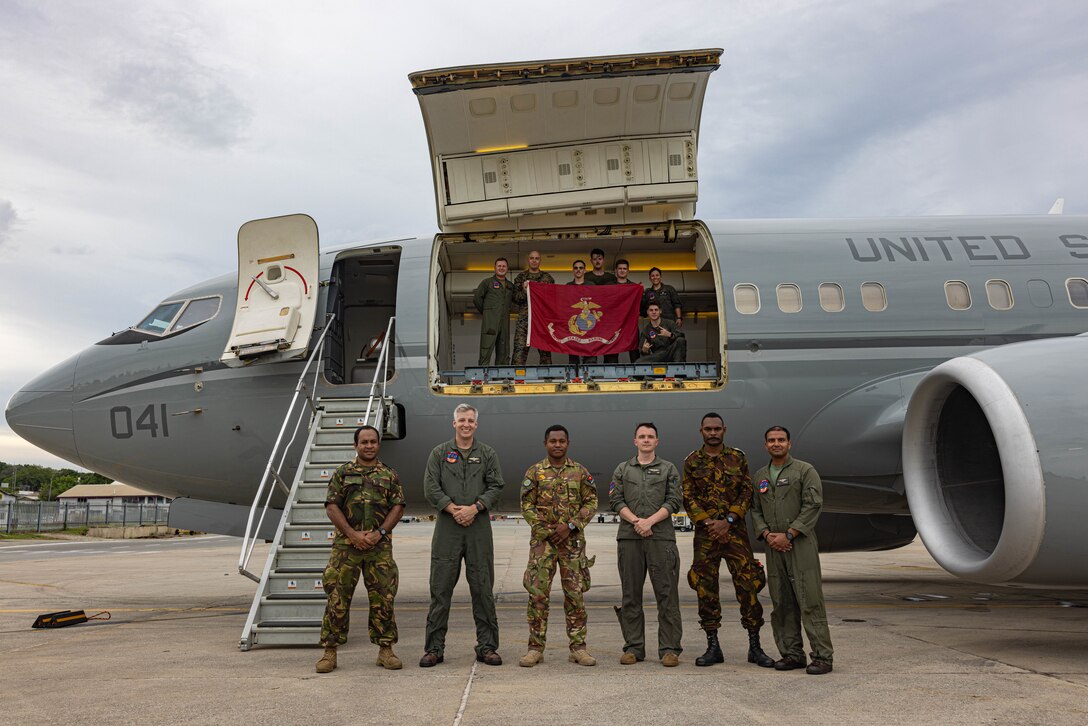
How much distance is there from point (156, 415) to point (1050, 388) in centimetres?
896

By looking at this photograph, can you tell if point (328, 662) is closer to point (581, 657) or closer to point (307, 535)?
point (307, 535)

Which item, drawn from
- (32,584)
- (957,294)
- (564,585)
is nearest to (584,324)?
(564,585)

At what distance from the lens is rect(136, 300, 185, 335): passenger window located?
32.2 feet

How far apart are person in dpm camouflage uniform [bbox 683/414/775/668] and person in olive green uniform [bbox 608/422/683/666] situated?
7.8 inches

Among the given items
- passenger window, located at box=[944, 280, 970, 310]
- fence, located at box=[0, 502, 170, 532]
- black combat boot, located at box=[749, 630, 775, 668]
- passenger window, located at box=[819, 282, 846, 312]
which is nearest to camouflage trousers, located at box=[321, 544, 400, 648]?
black combat boot, located at box=[749, 630, 775, 668]

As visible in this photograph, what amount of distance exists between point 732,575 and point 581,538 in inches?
47.9

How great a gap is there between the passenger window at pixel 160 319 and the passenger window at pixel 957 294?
358 inches

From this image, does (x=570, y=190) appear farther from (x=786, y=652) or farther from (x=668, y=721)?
(x=668, y=721)

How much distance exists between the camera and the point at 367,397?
29.6 feet

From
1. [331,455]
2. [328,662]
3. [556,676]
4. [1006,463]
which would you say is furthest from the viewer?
[331,455]

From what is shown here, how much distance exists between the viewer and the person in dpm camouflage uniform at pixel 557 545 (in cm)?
624

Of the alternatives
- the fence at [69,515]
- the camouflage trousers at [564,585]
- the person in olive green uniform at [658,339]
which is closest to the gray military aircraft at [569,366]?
the person in olive green uniform at [658,339]

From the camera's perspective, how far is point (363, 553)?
6.32 metres

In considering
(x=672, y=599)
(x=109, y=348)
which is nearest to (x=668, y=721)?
(x=672, y=599)
